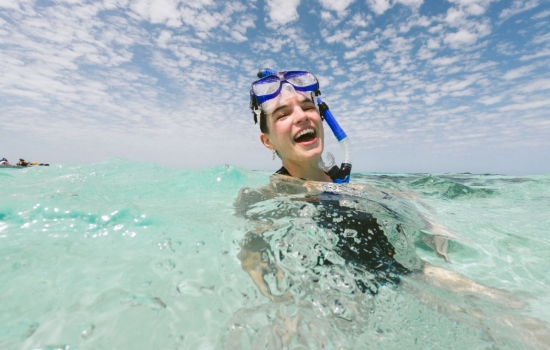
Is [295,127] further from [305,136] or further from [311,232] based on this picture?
[311,232]

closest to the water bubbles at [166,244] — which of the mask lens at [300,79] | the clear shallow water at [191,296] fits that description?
the clear shallow water at [191,296]

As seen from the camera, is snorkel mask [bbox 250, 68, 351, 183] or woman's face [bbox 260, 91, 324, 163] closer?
woman's face [bbox 260, 91, 324, 163]

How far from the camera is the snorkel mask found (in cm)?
395

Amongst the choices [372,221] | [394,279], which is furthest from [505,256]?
[394,279]

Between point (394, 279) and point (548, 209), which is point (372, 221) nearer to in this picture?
point (394, 279)

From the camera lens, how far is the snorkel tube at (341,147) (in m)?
3.93

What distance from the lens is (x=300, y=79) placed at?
4.17 meters

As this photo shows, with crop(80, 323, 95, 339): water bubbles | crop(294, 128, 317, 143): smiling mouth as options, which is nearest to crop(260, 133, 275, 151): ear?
crop(294, 128, 317, 143): smiling mouth

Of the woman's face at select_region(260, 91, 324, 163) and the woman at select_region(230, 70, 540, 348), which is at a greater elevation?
the woman's face at select_region(260, 91, 324, 163)

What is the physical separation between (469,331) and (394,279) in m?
0.54

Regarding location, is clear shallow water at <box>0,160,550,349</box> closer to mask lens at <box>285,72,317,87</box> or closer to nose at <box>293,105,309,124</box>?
nose at <box>293,105,309,124</box>

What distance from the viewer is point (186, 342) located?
1354 mm

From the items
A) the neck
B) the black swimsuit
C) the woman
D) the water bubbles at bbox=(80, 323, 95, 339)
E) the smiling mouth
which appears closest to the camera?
the water bubbles at bbox=(80, 323, 95, 339)

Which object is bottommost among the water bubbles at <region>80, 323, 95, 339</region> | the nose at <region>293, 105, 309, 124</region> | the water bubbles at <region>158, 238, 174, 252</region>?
the water bubbles at <region>80, 323, 95, 339</region>
